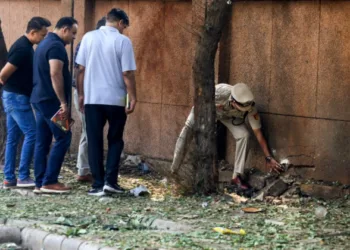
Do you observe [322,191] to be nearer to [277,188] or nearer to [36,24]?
[277,188]

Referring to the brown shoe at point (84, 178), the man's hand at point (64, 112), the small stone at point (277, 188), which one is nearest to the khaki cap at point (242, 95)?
the small stone at point (277, 188)

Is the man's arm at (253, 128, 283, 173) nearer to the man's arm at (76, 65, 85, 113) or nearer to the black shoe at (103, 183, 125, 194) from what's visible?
the black shoe at (103, 183, 125, 194)

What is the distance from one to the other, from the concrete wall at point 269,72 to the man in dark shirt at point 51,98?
1893mm

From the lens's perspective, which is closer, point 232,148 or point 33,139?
point 33,139

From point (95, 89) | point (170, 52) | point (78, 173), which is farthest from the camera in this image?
point (170, 52)

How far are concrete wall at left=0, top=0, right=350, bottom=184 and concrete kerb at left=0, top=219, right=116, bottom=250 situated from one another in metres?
3.66

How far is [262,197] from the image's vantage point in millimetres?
10031

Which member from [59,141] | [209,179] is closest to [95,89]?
[59,141]

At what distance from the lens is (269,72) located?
1077 cm

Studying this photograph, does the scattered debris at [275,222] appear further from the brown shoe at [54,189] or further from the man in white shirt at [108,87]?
the brown shoe at [54,189]

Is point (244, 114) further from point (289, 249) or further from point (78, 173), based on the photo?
point (289, 249)

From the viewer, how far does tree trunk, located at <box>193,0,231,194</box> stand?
969cm

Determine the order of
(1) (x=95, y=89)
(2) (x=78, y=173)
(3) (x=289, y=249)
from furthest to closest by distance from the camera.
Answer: (2) (x=78, y=173) < (1) (x=95, y=89) < (3) (x=289, y=249)

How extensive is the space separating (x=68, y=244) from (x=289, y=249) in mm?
1806
